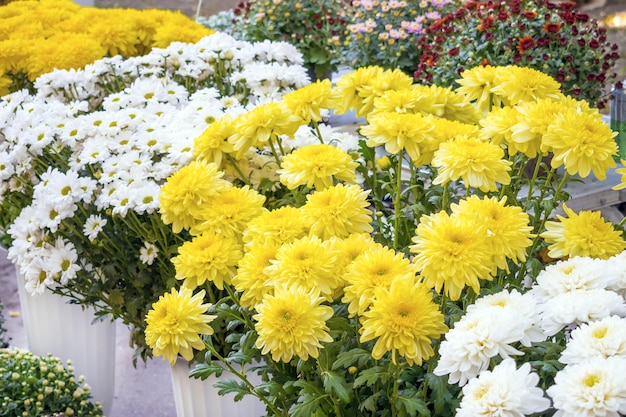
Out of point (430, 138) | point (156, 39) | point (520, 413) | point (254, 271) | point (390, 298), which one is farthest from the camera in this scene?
point (156, 39)

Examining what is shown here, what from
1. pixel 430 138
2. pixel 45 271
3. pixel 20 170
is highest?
pixel 430 138

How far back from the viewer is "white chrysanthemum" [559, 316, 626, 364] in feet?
2.62

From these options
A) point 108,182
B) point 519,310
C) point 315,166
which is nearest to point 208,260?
point 315,166

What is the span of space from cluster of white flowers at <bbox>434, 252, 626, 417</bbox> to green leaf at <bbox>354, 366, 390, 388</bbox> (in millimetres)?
112

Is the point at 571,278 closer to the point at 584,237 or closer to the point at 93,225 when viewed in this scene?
the point at 584,237

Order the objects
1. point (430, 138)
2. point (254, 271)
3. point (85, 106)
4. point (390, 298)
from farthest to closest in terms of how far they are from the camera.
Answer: point (85, 106)
point (430, 138)
point (254, 271)
point (390, 298)

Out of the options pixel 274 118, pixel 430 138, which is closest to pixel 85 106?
pixel 274 118

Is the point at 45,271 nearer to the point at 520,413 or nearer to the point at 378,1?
the point at 520,413

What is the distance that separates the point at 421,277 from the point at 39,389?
4.12 ft

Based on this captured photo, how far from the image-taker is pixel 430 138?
120 centimetres

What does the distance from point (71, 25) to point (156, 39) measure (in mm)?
274

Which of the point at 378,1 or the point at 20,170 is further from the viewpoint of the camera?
the point at 378,1

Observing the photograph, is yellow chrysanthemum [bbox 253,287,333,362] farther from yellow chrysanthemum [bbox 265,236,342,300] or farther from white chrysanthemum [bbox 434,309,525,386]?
white chrysanthemum [bbox 434,309,525,386]

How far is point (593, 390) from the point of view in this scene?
0.74m
